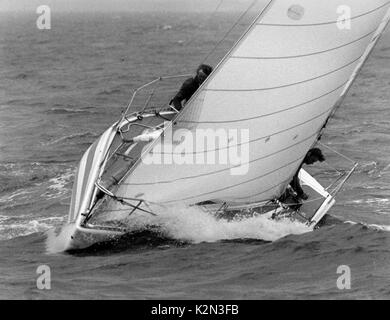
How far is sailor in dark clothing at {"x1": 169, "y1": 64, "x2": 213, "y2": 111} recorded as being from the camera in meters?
16.7

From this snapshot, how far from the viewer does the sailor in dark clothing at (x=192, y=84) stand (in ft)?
54.9

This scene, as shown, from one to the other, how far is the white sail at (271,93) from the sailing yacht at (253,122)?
2cm

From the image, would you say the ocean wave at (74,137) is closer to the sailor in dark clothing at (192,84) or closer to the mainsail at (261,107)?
the sailor in dark clothing at (192,84)

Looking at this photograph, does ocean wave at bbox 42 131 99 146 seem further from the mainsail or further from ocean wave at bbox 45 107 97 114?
the mainsail

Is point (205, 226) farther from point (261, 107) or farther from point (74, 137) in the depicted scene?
point (74, 137)

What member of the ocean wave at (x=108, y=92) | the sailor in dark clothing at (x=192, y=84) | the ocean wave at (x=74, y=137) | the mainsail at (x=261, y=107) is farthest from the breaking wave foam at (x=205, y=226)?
the ocean wave at (x=108, y=92)

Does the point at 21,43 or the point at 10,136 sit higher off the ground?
the point at 21,43

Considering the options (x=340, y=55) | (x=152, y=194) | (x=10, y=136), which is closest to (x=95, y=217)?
(x=152, y=194)

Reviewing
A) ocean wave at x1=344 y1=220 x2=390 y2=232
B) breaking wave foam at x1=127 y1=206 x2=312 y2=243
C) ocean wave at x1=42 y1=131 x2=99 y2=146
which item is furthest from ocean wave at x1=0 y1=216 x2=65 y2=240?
ocean wave at x1=42 y1=131 x2=99 y2=146

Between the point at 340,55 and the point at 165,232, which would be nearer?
the point at 340,55

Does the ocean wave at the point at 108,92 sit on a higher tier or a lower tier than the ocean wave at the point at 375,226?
higher
